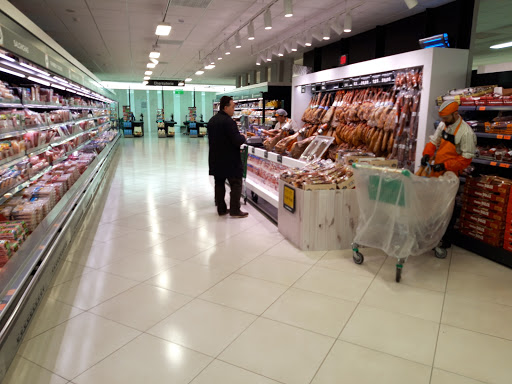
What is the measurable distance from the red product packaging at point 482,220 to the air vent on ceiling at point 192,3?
5.37 m

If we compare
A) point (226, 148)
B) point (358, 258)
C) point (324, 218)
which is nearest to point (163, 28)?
point (226, 148)

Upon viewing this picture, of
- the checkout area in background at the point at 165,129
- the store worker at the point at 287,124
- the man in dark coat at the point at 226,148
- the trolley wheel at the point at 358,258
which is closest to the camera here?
the trolley wheel at the point at 358,258

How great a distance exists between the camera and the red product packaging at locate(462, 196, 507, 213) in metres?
3.77

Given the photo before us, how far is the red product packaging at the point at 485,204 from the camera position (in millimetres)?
3771

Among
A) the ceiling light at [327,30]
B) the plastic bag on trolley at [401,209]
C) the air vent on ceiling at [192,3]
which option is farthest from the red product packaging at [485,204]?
the air vent on ceiling at [192,3]

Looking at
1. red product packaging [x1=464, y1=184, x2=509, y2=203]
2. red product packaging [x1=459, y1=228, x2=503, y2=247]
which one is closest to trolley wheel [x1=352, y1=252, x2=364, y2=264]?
red product packaging [x1=459, y1=228, x2=503, y2=247]

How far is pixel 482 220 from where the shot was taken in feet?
13.1

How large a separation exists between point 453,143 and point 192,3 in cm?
509

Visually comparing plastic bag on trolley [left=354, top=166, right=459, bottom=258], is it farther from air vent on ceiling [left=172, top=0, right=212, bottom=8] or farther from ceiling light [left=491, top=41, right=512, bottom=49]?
ceiling light [left=491, top=41, right=512, bottom=49]

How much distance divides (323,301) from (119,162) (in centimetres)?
1021

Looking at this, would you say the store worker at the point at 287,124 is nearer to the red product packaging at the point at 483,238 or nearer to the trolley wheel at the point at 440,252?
the red product packaging at the point at 483,238

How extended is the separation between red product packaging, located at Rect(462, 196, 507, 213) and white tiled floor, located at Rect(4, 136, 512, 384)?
558 millimetres

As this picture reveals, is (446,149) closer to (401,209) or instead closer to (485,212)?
(485,212)

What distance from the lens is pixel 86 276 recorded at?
346cm
